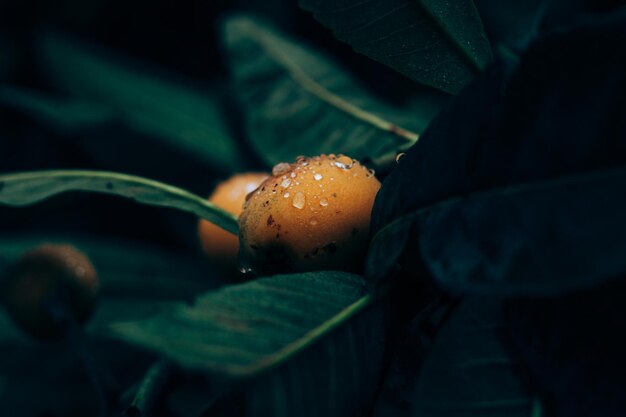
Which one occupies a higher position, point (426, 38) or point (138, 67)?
point (138, 67)

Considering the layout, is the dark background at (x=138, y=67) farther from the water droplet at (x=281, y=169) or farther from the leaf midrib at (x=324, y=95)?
the water droplet at (x=281, y=169)

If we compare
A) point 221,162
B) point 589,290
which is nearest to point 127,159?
point 221,162

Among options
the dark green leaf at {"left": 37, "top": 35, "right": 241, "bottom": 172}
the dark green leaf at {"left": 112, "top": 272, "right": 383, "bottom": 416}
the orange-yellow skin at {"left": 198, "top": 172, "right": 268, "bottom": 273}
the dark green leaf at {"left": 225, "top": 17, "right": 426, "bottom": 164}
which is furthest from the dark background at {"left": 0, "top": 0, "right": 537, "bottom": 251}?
the dark green leaf at {"left": 112, "top": 272, "right": 383, "bottom": 416}

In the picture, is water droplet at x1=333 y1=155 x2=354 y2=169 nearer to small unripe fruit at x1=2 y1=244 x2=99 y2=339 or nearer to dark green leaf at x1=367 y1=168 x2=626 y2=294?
dark green leaf at x1=367 y1=168 x2=626 y2=294

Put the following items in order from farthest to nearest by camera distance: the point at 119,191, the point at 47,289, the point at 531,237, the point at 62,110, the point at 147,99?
the point at 147,99
the point at 62,110
the point at 47,289
the point at 119,191
the point at 531,237

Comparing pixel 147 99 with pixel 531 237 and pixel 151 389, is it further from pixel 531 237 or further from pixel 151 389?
pixel 531 237

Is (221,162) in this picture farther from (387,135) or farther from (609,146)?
(609,146)

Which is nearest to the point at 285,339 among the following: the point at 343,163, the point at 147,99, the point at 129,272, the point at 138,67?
the point at 343,163
